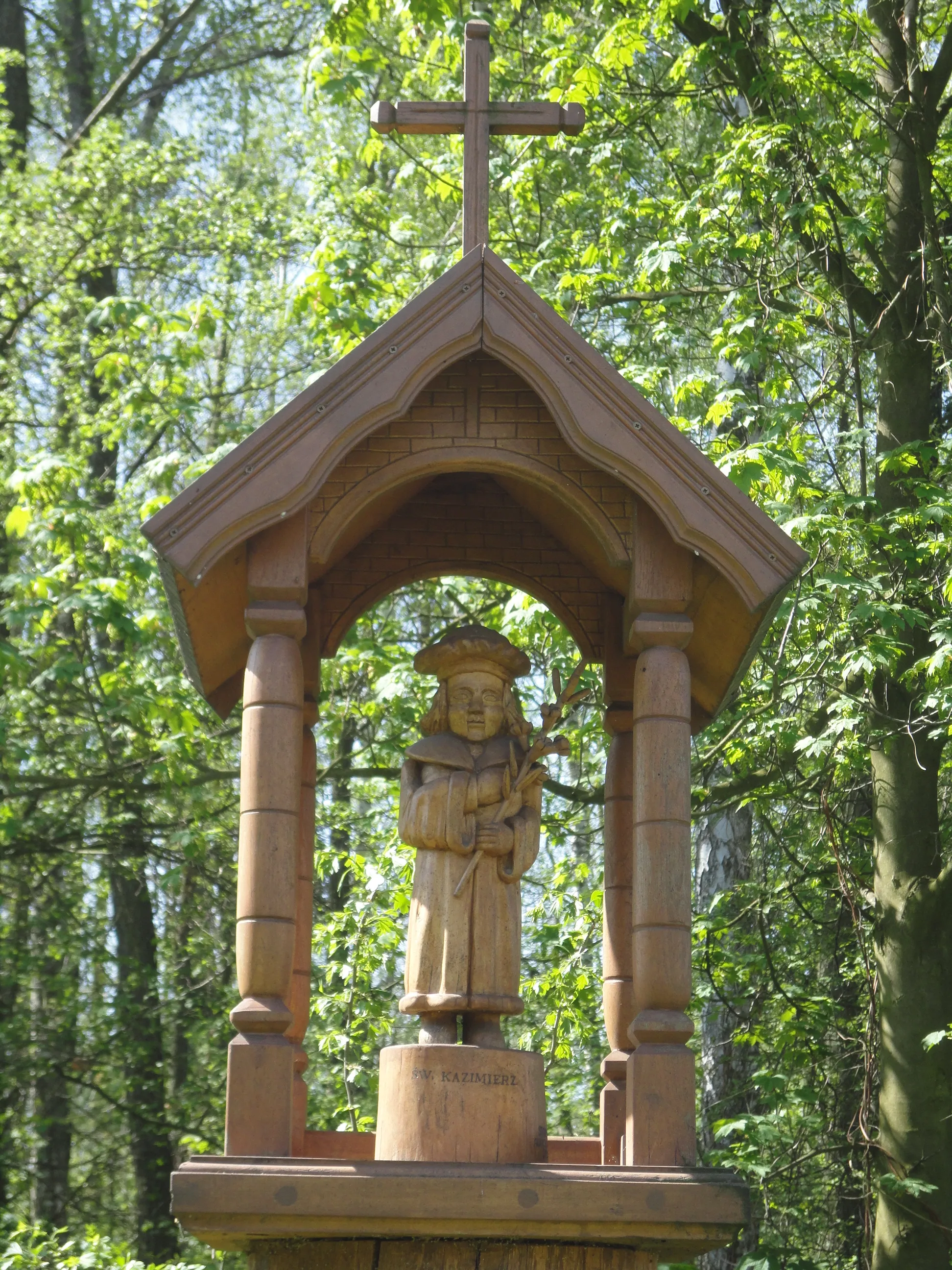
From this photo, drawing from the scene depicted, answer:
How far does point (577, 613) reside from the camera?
6430 millimetres

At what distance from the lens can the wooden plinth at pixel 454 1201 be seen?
14.7ft

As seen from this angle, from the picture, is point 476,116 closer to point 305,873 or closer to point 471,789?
point 471,789

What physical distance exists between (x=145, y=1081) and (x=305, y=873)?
9.04 m

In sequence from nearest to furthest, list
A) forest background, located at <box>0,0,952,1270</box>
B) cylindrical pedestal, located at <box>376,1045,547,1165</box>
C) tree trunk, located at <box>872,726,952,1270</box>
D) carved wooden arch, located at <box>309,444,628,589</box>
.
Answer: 1. cylindrical pedestal, located at <box>376,1045,547,1165</box>
2. carved wooden arch, located at <box>309,444,628,589</box>
3. tree trunk, located at <box>872,726,952,1270</box>
4. forest background, located at <box>0,0,952,1270</box>

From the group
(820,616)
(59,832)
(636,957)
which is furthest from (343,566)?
(59,832)

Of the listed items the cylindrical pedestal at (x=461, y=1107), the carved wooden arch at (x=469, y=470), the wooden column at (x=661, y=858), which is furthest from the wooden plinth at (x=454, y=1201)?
the carved wooden arch at (x=469, y=470)

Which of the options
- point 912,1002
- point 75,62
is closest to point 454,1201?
point 912,1002

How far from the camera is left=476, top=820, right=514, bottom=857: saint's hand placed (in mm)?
5621

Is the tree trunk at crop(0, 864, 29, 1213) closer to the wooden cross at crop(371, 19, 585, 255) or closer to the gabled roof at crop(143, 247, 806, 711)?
the gabled roof at crop(143, 247, 806, 711)

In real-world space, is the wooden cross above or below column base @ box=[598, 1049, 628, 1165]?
above

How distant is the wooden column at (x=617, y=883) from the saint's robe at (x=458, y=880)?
1.71 feet

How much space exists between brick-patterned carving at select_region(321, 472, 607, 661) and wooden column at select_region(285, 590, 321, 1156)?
0.48 ft

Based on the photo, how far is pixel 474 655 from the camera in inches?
231

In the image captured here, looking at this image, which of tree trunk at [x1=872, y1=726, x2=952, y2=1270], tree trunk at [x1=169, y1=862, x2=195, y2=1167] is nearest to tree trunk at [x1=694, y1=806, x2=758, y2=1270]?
tree trunk at [x1=872, y1=726, x2=952, y2=1270]
